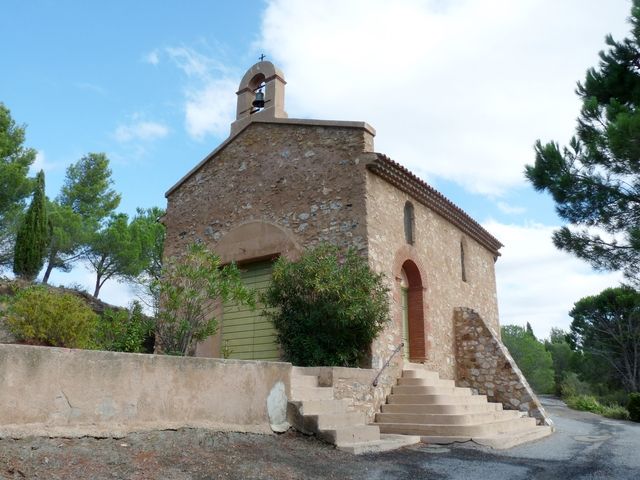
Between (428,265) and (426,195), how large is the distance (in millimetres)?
1573

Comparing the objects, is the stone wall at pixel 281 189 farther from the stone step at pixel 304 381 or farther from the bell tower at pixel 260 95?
the stone step at pixel 304 381

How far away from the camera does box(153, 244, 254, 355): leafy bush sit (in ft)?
26.1

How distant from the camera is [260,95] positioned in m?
12.3

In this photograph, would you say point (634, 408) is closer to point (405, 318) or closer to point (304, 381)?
point (405, 318)

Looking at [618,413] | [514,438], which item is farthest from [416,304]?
[618,413]

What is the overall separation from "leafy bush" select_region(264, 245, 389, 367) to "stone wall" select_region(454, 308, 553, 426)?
12.3 feet

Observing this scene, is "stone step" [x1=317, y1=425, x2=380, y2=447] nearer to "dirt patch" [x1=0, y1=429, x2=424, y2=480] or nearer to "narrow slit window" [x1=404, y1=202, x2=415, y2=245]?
"dirt patch" [x1=0, y1=429, x2=424, y2=480]

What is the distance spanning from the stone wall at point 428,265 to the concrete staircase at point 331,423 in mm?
1894

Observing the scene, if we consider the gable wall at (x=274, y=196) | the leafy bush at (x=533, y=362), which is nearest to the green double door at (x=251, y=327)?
the gable wall at (x=274, y=196)

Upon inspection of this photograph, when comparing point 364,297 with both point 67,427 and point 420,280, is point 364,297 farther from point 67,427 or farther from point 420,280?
point 67,427

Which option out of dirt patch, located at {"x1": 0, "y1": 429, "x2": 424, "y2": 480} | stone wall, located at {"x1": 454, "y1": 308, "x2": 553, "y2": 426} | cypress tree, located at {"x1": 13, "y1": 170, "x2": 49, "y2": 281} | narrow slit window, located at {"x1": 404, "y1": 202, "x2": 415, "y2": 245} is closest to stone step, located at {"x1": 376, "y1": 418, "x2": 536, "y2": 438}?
dirt patch, located at {"x1": 0, "y1": 429, "x2": 424, "y2": 480}

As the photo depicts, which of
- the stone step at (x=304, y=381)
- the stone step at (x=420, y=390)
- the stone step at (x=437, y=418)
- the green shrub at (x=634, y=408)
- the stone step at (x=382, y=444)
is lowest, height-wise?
the green shrub at (x=634, y=408)

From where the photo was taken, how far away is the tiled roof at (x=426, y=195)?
10084 mm

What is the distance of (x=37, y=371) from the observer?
13.9ft
